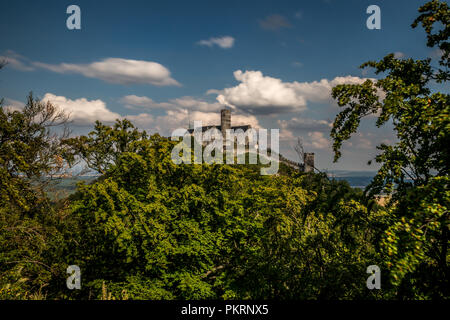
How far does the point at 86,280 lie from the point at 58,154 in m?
10.1

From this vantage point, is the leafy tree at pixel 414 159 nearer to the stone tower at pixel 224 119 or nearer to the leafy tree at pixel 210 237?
the leafy tree at pixel 210 237

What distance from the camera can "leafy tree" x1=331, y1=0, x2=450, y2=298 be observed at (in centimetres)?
359

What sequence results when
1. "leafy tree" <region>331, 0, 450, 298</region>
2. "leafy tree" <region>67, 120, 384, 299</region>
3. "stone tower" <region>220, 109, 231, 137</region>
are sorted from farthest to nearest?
"stone tower" <region>220, 109, 231, 137</region> → "leafy tree" <region>67, 120, 384, 299</region> → "leafy tree" <region>331, 0, 450, 298</region>

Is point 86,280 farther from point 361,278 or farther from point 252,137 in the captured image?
point 252,137

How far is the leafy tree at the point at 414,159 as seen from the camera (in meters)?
3.59

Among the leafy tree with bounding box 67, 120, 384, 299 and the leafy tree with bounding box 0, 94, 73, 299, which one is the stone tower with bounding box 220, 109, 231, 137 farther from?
the leafy tree with bounding box 67, 120, 384, 299

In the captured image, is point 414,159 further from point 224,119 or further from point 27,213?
point 224,119

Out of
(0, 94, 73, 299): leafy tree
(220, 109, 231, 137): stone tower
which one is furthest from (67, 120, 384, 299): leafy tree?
(220, 109, 231, 137): stone tower

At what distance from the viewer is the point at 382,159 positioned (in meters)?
5.86

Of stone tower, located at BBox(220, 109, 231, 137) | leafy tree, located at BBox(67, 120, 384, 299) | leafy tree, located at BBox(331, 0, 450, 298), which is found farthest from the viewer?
stone tower, located at BBox(220, 109, 231, 137)

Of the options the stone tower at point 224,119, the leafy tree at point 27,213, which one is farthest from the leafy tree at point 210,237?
the stone tower at point 224,119

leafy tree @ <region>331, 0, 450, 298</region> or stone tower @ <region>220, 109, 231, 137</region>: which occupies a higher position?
stone tower @ <region>220, 109, 231, 137</region>

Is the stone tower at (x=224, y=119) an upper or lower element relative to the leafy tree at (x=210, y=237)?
upper
